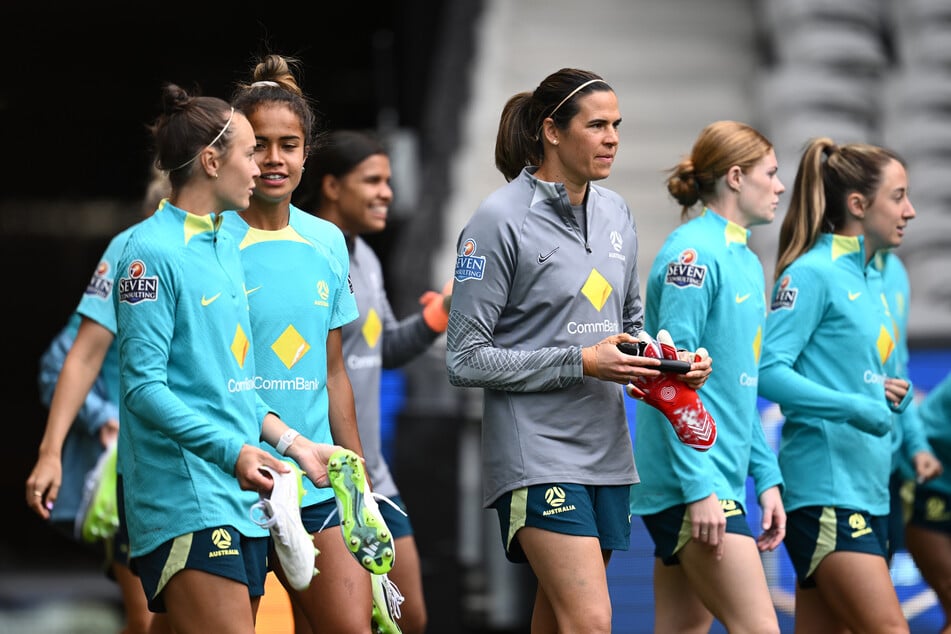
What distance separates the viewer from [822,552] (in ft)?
17.3

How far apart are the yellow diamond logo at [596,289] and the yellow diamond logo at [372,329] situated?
1293 millimetres

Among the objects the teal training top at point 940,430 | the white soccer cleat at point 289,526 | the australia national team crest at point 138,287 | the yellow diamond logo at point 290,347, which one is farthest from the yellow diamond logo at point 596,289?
the teal training top at point 940,430

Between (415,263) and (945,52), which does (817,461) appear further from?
(945,52)

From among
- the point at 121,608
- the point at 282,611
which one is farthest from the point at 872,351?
the point at 121,608

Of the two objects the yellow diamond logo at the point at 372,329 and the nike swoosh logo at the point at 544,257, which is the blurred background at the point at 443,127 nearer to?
the yellow diamond logo at the point at 372,329

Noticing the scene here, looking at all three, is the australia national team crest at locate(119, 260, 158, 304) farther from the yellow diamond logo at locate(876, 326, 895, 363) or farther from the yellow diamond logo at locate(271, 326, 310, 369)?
the yellow diamond logo at locate(876, 326, 895, 363)

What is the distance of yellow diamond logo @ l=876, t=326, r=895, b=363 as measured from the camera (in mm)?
5461

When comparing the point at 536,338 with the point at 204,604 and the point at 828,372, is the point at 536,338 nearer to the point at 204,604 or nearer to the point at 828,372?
the point at 204,604

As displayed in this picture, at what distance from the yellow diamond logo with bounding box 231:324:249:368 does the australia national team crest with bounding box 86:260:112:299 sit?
4.46ft

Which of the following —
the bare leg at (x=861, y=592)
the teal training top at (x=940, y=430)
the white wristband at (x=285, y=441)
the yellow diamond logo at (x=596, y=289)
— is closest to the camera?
the white wristband at (x=285, y=441)

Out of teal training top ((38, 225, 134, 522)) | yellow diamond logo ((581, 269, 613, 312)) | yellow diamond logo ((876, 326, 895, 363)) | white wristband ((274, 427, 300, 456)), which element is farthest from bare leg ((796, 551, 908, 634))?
teal training top ((38, 225, 134, 522))

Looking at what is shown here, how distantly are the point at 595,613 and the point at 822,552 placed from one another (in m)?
1.26

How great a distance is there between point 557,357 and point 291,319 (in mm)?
760

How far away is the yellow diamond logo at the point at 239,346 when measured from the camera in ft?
13.9
